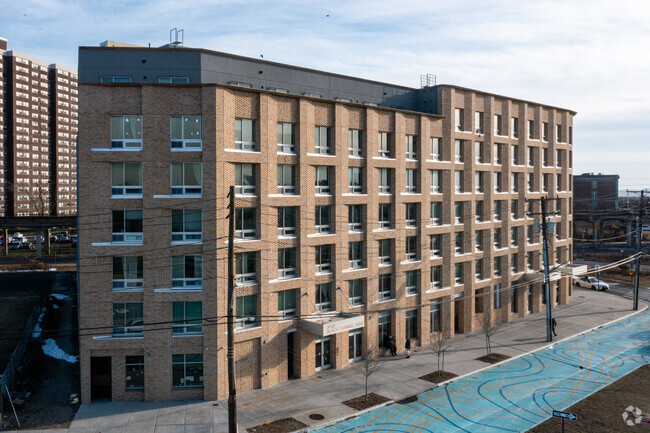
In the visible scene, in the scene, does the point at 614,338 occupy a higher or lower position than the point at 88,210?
lower

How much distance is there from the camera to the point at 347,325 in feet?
107

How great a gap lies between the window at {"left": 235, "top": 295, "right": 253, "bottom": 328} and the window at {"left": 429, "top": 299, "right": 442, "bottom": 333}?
15863 mm

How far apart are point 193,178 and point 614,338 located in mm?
34643

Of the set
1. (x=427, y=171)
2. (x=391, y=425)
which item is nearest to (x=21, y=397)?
(x=391, y=425)

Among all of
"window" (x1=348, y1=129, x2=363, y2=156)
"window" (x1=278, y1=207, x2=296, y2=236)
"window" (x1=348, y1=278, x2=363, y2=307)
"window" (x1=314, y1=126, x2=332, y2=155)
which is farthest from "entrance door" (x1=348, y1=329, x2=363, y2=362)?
"window" (x1=314, y1=126, x2=332, y2=155)

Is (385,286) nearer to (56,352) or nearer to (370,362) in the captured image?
(370,362)

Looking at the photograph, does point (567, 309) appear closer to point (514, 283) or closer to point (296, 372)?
point (514, 283)

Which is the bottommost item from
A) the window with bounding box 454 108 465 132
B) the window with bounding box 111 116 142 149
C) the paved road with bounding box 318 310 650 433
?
the paved road with bounding box 318 310 650 433

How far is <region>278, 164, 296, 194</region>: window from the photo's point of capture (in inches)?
1238

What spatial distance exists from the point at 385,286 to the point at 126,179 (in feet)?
61.4

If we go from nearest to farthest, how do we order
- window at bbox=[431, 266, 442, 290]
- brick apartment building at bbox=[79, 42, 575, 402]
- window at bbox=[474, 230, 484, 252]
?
1. brick apartment building at bbox=[79, 42, 575, 402]
2. window at bbox=[431, 266, 442, 290]
3. window at bbox=[474, 230, 484, 252]

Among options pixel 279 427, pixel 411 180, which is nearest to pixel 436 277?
pixel 411 180

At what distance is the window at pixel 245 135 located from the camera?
29594mm

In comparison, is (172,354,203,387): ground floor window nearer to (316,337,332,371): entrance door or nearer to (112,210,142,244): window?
(112,210,142,244): window
